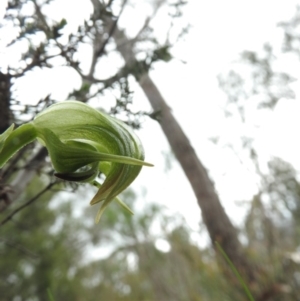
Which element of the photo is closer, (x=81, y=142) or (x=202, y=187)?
(x=81, y=142)

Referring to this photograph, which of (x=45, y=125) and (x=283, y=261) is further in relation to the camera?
(x=283, y=261)

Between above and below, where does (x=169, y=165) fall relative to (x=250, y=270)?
above

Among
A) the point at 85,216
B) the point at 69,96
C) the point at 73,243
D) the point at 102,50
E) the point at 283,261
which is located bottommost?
the point at 283,261

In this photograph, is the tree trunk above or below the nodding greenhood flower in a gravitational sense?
above

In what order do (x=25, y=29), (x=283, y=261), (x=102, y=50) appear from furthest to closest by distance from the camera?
(x=283, y=261)
(x=102, y=50)
(x=25, y=29)

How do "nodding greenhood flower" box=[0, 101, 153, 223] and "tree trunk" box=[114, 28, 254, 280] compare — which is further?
"tree trunk" box=[114, 28, 254, 280]

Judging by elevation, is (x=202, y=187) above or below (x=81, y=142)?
above

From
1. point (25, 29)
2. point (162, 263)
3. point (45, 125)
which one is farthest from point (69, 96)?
point (162, 263)

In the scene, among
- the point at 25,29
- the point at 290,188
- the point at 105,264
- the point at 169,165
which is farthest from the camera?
the point at 105,264

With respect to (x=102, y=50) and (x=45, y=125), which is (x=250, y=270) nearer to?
(x=102, y=50)
